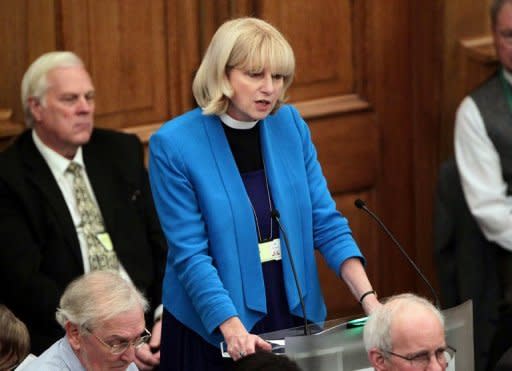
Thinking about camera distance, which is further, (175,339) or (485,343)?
(485,343)

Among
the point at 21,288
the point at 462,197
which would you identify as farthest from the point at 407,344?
the point at 462,197

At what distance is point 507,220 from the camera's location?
5090 mm

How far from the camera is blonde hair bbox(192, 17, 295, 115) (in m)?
3.54

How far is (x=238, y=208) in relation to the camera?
356 cm

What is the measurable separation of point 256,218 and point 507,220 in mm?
1769

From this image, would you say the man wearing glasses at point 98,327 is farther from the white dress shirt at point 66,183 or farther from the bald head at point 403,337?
the white dress shirt at point 66,183

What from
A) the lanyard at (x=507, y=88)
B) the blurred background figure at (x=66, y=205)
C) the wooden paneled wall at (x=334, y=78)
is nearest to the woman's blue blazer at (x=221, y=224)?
the blurred background figure at (x=66, y=205)

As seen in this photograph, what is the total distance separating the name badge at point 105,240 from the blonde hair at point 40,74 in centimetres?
48

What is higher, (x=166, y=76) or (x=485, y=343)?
(x=166, y=76)

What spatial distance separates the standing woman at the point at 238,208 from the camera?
3527mm

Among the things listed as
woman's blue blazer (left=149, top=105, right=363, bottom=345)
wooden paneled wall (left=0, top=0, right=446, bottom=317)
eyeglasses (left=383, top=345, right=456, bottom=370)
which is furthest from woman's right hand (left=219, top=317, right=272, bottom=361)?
wooden paneled wall (left=0, top=0, right=446, bottom=317)

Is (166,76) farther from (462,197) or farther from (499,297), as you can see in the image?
(499,297)

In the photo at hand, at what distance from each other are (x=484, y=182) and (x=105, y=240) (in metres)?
1.52

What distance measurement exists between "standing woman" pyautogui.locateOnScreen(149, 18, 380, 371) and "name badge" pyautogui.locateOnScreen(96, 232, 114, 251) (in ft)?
3.21
